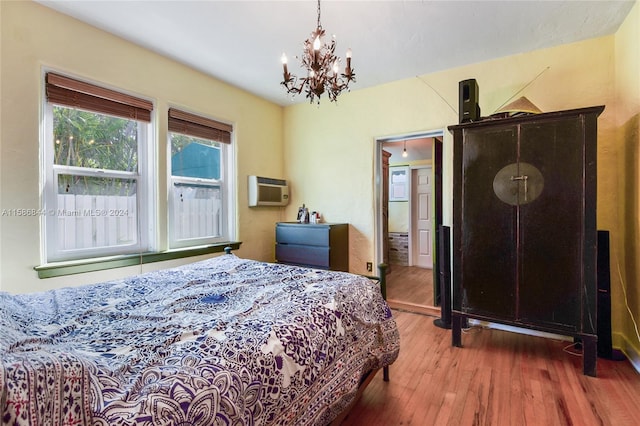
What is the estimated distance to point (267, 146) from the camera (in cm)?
399

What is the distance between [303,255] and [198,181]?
1.42 metres

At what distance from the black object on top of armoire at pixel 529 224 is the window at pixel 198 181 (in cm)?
246

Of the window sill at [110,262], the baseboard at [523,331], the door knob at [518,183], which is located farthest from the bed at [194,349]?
the baseboard at [523,331]

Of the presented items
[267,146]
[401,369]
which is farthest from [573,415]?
[267,146]

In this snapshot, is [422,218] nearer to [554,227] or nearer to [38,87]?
[554,227]

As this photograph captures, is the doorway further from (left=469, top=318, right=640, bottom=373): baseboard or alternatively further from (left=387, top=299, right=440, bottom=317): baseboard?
(left=469, top=318, right=640, bottom=373): baseboard

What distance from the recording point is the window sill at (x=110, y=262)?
2.14 metres

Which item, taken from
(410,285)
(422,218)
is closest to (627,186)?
(410,285)

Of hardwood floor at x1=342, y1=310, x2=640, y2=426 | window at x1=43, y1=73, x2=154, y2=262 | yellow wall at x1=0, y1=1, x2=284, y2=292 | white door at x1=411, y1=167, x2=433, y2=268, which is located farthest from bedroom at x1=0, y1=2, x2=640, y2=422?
white door at x1=411, y1=167, x2=433, y2=268

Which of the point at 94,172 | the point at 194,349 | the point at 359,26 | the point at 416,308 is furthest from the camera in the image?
the point at 416,308

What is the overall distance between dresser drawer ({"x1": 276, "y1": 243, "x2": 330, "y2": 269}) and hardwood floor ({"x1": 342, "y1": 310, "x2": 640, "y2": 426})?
1210 millimetres

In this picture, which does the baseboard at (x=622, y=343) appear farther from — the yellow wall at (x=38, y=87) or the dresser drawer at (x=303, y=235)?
the yellow wall at (x=38, y=87)

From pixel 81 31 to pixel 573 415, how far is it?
13.5 feet

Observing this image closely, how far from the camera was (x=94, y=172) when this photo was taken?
2.45 meters
